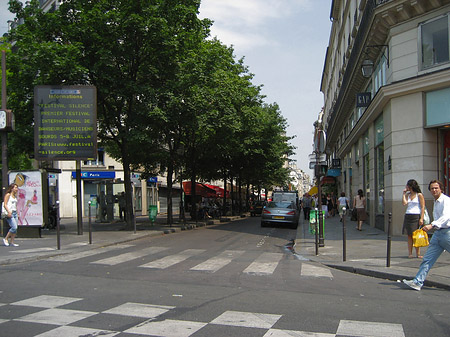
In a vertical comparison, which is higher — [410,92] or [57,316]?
[410,92]

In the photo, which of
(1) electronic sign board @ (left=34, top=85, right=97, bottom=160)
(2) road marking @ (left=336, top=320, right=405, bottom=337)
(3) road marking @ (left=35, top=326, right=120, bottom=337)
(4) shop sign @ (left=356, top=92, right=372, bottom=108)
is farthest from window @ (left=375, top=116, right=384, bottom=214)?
(3) road marking @ (left=35, top=326, right=120, bottom=337)

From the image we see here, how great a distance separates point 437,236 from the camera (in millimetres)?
7297

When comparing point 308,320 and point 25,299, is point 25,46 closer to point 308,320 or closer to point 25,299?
point 25,299

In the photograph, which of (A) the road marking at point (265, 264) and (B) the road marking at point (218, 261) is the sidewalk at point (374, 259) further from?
(B) the road marking at point (218, 261)

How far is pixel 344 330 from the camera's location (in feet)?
16.6

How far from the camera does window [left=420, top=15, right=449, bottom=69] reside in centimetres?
1390

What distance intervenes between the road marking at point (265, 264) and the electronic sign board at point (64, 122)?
777 centimetres

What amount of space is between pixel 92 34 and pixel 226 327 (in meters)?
14.7

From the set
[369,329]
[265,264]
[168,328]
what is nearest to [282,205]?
[265,264]

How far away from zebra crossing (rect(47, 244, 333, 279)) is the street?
0.04m

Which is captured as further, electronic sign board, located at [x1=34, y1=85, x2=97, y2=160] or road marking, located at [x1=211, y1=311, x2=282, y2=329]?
electronic sign board, located at [x1=34, y1=85, x2=97, y2=160]

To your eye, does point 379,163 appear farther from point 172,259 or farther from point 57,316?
point 57,316

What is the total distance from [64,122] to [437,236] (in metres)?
13.0

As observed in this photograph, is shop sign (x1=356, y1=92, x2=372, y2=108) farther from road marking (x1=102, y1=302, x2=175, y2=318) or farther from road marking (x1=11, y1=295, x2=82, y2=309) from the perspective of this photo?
road marking (x1=11, y1=295, x2=82, y2=309)
